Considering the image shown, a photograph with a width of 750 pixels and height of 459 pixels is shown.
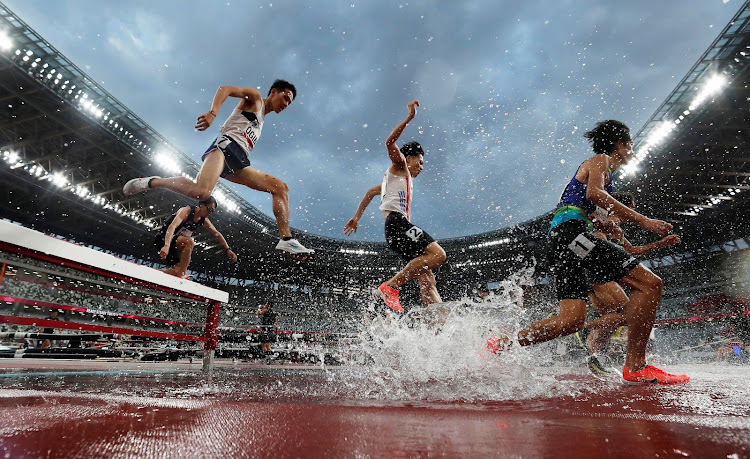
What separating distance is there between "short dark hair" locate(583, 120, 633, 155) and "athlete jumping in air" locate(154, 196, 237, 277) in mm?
3813

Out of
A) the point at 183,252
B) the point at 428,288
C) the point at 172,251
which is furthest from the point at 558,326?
the point at 172,251

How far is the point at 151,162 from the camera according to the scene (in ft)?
48.8

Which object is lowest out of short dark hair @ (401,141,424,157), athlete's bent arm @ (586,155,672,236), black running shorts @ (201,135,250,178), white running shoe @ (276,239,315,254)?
white running shoe @ (276,239,315,254)

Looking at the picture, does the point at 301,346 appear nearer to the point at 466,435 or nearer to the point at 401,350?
the point at 401,350

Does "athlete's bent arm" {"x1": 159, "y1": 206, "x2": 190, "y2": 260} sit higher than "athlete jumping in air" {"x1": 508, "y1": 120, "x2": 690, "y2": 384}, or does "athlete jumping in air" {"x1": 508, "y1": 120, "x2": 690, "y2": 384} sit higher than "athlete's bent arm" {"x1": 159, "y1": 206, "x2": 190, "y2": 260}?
"athlete's bent arm" {"x1": 159, "y1": 206, "x2": 190, "y2": 260}

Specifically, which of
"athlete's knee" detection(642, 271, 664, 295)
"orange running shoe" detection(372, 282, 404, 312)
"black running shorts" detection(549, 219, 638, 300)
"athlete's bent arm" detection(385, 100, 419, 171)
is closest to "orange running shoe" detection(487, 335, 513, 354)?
"black running shorts" detection(549, 219, 638, 300)

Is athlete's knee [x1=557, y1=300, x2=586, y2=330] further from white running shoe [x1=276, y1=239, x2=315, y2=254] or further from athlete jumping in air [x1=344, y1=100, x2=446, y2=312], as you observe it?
white running shoe [x1=276, y1=239, x2=315, y2=254]

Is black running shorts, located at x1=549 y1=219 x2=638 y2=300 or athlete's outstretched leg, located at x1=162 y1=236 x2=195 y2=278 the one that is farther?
athlete's outstretched leg, located at x1=162 y1=236 x2=195 y2=278

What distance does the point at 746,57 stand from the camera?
11.0 m

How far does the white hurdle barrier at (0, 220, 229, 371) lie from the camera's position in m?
2.17

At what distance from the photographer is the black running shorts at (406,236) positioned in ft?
11.7

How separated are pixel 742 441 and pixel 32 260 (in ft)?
10.6

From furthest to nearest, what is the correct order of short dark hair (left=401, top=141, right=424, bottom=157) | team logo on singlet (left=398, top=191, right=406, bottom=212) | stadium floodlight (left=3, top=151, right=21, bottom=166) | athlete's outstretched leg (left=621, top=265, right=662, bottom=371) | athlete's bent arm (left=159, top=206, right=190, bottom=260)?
stadium floodlight (left=3, top=151, right=21, bottom=166) < athlete's bent arm (left=159, top=206, right=190, bottom=260) < short dark hair (left=401, top=141, right=424, bottom=157) < team logo on singlet (left=398, top=191, right=406, bottom=212) < athlete's outstretched leg (left=621, top=265, right=662, bottom=371)

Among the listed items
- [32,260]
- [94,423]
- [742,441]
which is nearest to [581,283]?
[742,441]
